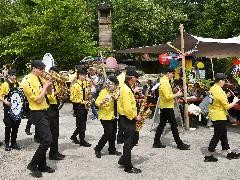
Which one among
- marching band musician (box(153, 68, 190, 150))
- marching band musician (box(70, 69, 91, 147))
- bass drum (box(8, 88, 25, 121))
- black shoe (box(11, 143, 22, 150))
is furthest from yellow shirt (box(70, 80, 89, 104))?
marching band musician (box(153, 68, 190, 150))

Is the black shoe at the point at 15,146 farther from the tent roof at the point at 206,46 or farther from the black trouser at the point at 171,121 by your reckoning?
the tent roof at the point at 206,46

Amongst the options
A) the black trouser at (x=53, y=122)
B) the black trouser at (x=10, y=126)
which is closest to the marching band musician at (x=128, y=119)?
the black trouser at (x=53, y=122)

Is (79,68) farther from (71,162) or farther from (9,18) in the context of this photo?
(9,18)

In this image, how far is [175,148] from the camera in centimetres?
985

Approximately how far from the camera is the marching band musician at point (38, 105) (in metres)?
7.61

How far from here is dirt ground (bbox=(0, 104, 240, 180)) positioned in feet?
25.6

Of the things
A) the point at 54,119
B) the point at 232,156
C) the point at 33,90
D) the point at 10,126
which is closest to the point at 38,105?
the point at 33,90

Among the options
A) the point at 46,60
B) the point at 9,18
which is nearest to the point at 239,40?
the point at 46,60

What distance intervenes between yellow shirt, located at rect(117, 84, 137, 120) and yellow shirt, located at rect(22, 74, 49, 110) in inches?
56.1

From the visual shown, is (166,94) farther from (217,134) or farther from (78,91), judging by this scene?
(78,91)

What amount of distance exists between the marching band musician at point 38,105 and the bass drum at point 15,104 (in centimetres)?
207

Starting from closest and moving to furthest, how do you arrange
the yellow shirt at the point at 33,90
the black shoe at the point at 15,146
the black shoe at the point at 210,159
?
the yellow shirt at the point at 33,90 < the black shoe at the point at 210,159 < the black shoe at the point at 15,146

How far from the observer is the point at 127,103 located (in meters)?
7.70

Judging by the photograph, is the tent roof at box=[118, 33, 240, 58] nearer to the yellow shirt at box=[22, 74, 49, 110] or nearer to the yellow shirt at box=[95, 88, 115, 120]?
the yellow shirt at box=[95, 88, 115, 120]
